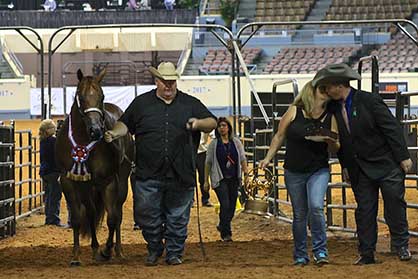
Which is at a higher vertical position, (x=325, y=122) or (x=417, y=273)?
(x=325, y=122)

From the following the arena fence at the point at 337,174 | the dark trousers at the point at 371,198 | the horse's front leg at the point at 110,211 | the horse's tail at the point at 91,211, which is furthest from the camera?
the arena fence at the point at 337,174

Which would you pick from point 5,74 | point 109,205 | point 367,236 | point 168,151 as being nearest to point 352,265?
point 367,236

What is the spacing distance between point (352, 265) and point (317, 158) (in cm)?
93

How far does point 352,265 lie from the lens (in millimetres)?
8445

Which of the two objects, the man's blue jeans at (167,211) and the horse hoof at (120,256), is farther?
the horse hoof at (120,256)

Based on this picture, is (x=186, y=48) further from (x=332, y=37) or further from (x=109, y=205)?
(x=109, y=205)

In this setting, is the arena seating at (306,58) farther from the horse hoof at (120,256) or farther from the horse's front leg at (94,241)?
the horse's front leg at (94,241)

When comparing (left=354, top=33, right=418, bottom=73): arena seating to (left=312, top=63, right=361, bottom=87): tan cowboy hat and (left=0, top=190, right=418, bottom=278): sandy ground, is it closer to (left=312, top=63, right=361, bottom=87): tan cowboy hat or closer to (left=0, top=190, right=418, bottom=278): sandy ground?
(left=0, top=190, right=418, bottom=278): sandy ground

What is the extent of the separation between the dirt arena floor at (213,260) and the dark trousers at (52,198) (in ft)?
2.31

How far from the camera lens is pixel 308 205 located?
8.42 m

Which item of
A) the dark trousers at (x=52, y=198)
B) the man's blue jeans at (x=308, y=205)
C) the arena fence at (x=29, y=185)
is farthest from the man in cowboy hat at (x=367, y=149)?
the arena fence at (x=29, y=185)

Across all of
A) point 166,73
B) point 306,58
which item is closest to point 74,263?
point 166,73

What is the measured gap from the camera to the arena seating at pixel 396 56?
42.2m

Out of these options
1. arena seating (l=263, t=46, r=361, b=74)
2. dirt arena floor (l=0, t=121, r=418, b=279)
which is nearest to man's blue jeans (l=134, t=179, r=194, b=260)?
dirt arena floor (l=0, t=121, r=418, b=279)
